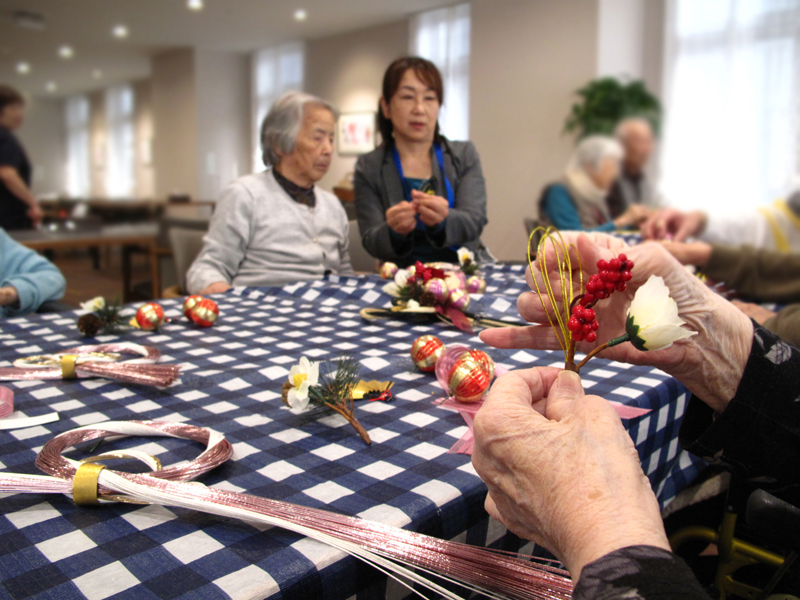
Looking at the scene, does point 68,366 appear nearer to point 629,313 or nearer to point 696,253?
point 629,313

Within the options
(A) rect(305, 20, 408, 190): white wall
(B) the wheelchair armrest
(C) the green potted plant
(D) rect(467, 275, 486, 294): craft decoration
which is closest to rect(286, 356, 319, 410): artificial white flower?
(C) the green potted plant

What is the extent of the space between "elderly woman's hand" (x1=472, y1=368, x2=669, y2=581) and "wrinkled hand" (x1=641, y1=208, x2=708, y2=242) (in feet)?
0.97

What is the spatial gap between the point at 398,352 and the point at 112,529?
0.46 meters

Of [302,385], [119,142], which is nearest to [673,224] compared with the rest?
[302,385]

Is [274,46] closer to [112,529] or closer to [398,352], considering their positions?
[398,352]

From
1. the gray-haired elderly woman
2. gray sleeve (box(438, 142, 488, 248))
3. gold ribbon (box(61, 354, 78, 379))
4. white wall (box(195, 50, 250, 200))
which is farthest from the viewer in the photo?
the gray-haired elderly woman

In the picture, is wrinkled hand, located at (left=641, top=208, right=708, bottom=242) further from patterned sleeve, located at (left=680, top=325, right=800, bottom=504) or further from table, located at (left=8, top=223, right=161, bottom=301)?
table, located at (left=8, top=223, right=161, bottom=301)

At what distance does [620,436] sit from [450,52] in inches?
32.2

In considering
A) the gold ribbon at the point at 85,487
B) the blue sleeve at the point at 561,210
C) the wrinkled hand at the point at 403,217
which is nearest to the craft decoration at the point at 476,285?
the wrinkled hand at the point at 403,217

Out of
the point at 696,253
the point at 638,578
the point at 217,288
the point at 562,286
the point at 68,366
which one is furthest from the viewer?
the point at 217,288

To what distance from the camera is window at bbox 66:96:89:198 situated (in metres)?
1.10

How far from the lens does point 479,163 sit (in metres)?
0.89

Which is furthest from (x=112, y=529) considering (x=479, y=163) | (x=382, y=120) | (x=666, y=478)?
(x=382, y=120)

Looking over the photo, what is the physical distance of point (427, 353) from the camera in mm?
646
